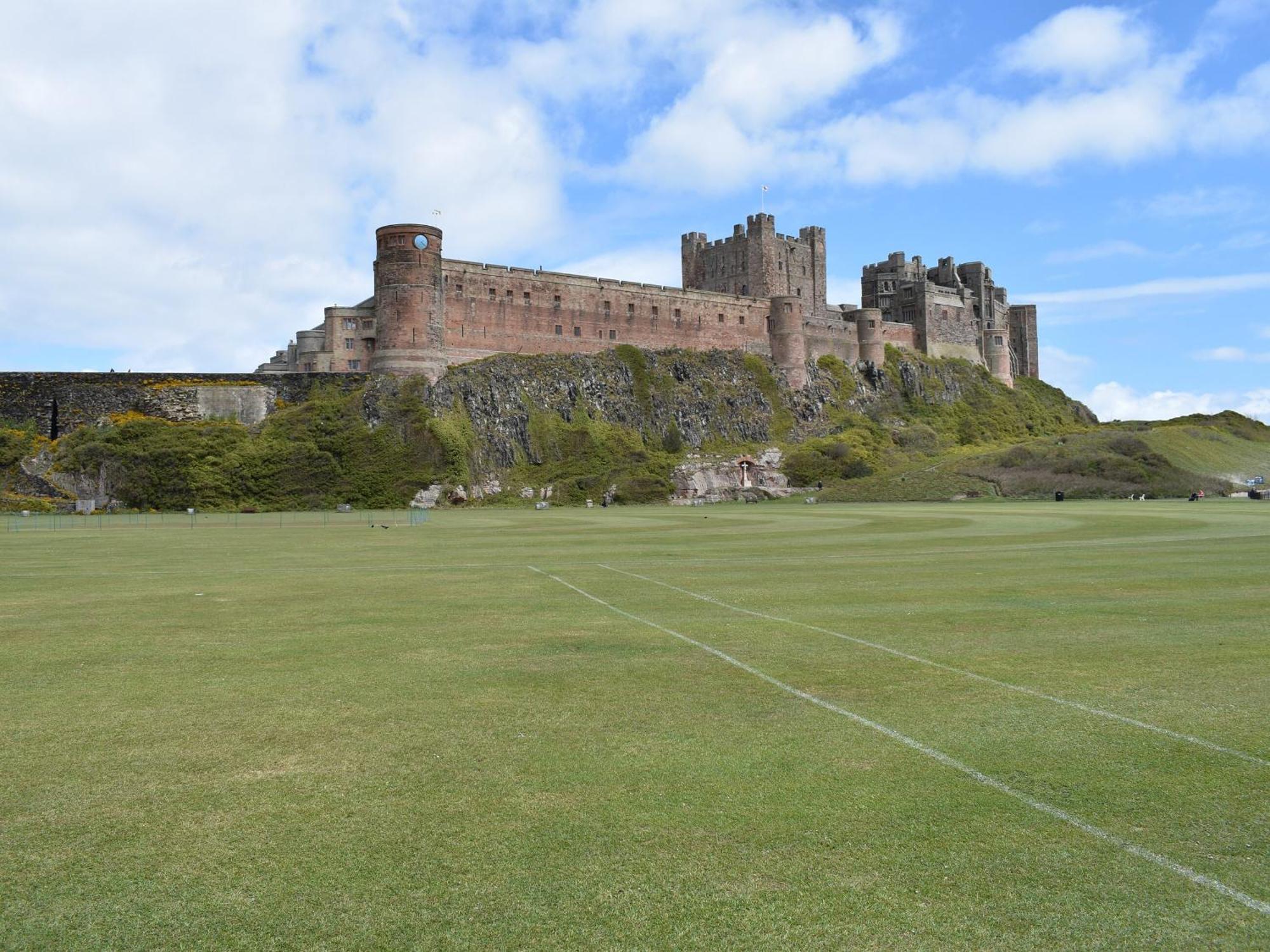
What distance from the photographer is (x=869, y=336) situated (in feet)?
377

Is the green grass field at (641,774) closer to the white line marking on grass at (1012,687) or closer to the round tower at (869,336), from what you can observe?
the white line marking on grass at (1012,687)

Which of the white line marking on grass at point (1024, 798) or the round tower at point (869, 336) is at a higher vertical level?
the round tower at point (869, 336)

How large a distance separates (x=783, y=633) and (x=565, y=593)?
6.42 meters

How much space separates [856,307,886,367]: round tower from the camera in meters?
115

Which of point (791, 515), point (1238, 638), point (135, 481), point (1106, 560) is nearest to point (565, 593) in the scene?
point (1238, 638)

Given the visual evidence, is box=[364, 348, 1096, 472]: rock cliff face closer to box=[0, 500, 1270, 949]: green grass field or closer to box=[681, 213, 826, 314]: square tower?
box=[681, 213, 826, 314]: square tower

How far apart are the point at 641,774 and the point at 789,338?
10214 centimetres

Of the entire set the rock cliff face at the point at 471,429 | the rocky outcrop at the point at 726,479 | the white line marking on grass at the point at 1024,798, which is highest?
the rock cliff face at the point at 471,429

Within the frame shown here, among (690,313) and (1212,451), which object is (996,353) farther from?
(690,313)

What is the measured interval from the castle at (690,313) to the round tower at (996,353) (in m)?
0.17

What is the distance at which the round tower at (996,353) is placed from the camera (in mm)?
127875

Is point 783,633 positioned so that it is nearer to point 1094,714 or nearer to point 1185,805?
point 1094,714

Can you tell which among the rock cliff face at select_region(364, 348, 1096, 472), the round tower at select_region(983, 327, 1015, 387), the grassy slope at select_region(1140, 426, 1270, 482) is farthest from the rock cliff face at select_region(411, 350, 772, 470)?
the round tower at select_region(983, 327, 1015, 387)

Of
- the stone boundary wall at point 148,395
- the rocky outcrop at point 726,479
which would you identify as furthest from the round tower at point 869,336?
the stone boundary wall at point 148,395
